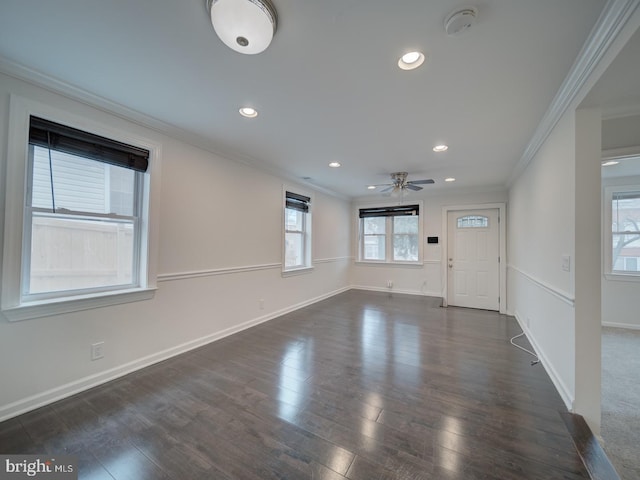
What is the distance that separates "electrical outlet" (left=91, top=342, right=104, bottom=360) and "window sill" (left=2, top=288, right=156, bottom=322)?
13.4 inches

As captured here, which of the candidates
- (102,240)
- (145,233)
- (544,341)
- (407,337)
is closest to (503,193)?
(544,341)

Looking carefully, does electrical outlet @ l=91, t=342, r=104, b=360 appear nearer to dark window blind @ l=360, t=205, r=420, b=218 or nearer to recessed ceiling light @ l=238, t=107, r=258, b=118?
recessed ceiling light @ l=238, t=107, r=258, b=118

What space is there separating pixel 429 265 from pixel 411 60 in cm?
502

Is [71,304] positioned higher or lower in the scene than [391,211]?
lower

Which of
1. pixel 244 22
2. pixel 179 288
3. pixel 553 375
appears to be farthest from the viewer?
pixel 179 288

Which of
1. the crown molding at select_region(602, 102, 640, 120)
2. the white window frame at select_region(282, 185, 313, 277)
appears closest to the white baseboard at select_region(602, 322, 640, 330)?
the crown molding at select_region(602, 102, 640, 120)

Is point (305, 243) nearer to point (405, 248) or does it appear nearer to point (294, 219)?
point (294, 219)

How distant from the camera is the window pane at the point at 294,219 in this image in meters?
4.82

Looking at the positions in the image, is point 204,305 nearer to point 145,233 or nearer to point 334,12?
point 145,233

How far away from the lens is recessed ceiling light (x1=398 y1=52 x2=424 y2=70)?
1612 mm

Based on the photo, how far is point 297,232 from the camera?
504cm

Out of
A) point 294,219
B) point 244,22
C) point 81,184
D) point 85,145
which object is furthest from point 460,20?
point 294,219

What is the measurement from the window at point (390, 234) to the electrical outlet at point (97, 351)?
5.54 m

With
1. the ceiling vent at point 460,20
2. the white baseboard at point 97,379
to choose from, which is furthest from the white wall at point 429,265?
the ceiling vent at point 460,20
